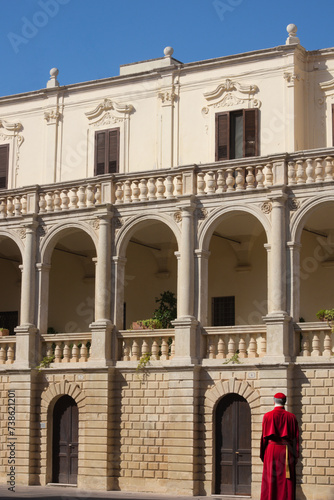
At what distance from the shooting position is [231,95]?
28953mm

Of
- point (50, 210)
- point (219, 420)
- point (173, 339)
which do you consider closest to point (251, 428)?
point (219, 420)

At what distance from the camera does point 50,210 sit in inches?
1138

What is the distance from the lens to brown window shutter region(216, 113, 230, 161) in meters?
28.4

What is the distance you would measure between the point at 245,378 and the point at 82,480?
5.51 metres

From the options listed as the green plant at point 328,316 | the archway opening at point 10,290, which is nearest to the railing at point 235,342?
the green plant at point 328,316

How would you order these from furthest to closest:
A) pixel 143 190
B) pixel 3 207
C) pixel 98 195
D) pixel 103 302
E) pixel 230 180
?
pixel 3 207, pixel 98 195, pixel 143 190, pixel 103 302, pixel 230 180

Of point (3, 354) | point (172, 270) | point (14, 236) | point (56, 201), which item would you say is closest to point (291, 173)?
point (172, 270)

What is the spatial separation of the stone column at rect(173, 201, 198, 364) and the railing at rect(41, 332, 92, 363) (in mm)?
3009

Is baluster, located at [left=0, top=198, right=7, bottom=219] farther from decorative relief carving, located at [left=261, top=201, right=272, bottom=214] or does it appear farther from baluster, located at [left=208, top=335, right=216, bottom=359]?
decorative relief carving, located at [left=261, top=201, right=272, bottom=214]

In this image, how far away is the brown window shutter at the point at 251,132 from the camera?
2809 centimetres

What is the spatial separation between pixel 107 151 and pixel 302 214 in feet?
27.6

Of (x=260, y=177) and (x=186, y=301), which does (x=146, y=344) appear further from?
(x=260, y=177)

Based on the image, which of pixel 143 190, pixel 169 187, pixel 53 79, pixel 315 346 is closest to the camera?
pixel 315 346

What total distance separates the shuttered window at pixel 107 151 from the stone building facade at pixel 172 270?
6cm
